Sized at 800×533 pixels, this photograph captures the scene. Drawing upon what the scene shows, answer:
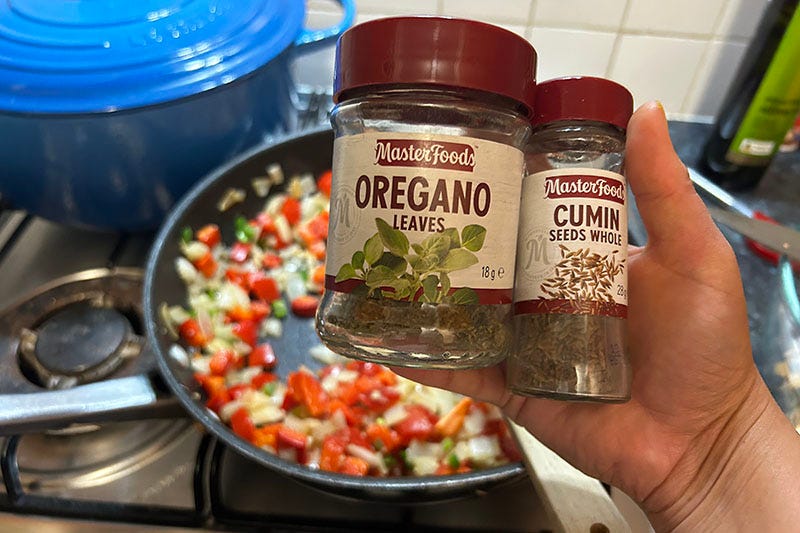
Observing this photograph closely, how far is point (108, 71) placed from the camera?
2.70 ft

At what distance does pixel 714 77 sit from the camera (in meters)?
1.29

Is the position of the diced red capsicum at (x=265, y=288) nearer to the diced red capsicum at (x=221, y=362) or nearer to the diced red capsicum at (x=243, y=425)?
the diced red capsicum at (x=221, y=362)

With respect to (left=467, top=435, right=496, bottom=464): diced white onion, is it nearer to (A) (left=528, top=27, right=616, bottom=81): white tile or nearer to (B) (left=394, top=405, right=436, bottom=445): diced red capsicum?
(B) (left=394, top=405, right=436, bottom=445): diced red capsicum

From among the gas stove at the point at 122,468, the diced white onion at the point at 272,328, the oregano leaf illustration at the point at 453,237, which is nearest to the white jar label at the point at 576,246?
the oregano leaf illustration at the point at 453,237

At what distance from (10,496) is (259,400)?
326mm

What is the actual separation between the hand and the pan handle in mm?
317

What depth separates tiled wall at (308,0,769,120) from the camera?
1.19 m

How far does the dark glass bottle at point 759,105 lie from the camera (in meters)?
0.99

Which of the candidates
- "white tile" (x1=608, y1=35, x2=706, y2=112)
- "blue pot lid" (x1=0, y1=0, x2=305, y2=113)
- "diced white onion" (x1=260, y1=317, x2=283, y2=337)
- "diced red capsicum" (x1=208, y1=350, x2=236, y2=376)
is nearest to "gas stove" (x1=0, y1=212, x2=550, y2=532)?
"diced red capsicum" (x1=208, y1=350, x2=236, y2=376)

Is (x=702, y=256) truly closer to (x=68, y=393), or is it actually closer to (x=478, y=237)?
(x=478, y=237)

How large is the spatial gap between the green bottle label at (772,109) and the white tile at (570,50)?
1.02 ft

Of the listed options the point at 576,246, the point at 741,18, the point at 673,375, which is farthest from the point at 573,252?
the point at 741,18

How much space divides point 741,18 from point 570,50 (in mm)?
325

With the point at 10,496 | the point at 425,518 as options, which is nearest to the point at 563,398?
the point at 425,518
